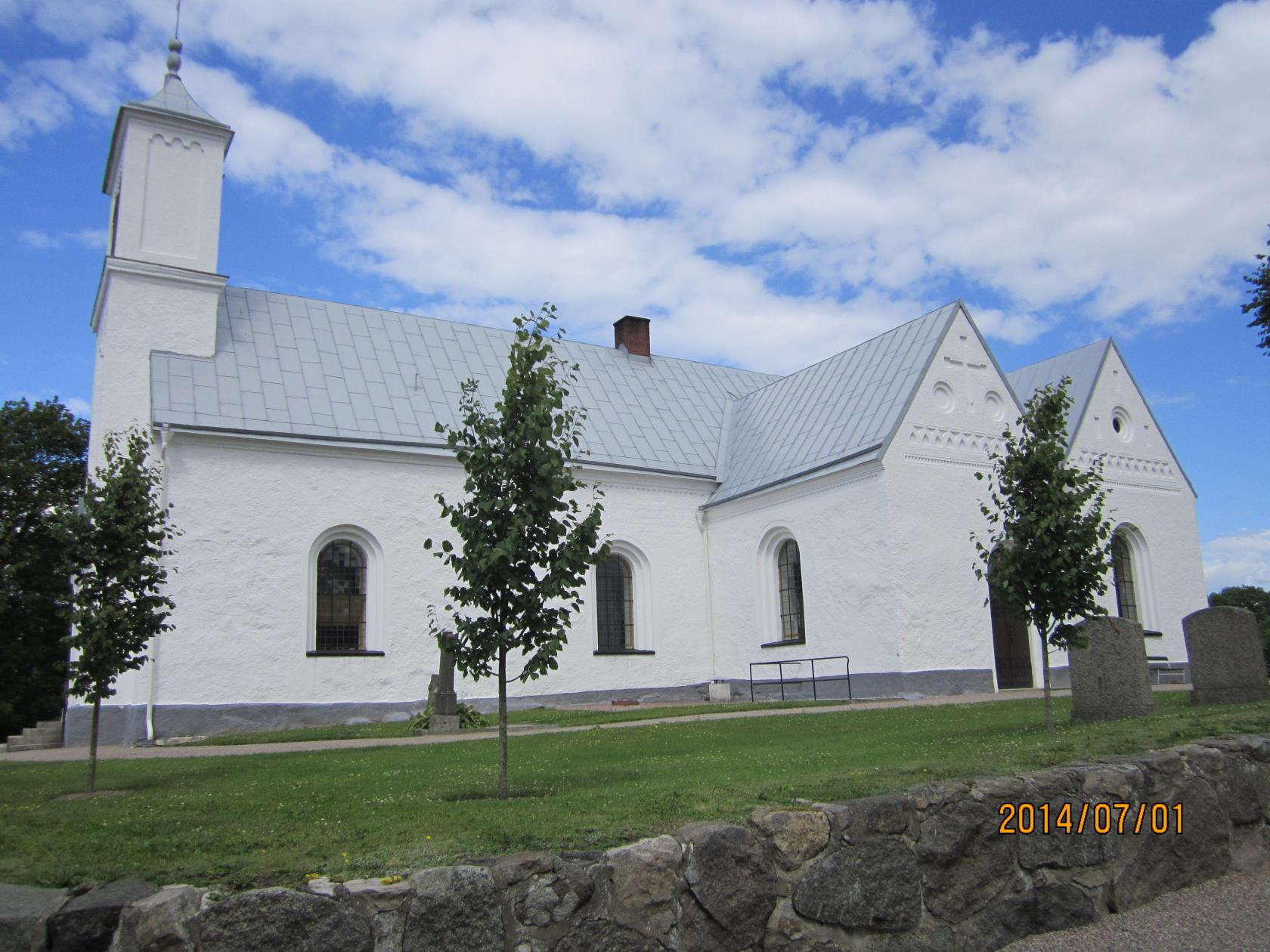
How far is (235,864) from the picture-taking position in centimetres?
521

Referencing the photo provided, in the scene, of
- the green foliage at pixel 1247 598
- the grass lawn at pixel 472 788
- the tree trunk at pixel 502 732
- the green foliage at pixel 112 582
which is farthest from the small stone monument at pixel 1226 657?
the green foliage at pixel 1247 598

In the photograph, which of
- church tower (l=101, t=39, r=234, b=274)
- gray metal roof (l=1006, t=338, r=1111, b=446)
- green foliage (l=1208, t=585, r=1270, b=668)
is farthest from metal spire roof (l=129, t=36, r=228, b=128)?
green foliage (l=1208, t=585, r=1270, b=668)

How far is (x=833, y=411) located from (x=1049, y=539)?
12.0 m

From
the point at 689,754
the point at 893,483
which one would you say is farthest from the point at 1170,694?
the point at 689,754

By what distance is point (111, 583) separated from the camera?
1041 centimetres

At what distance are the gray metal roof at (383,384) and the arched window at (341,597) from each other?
7.73ft

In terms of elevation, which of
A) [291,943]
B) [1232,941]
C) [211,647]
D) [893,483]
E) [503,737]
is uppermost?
[893,483]

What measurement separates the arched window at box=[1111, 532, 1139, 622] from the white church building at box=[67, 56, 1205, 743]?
53mm

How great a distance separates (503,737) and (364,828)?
78.1 inches

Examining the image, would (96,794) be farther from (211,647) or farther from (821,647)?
(821,647)

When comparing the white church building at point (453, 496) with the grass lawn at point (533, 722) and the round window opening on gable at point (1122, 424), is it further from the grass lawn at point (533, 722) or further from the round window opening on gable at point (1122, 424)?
the grass lawn at point (533, 722)

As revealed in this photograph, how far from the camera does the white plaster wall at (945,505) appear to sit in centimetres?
2025

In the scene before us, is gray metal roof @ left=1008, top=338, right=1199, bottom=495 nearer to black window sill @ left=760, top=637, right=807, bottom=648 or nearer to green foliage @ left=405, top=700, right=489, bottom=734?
black window sill @ left=760, top=637, right=807, bottom=648

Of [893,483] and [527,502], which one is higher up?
[893,483]
